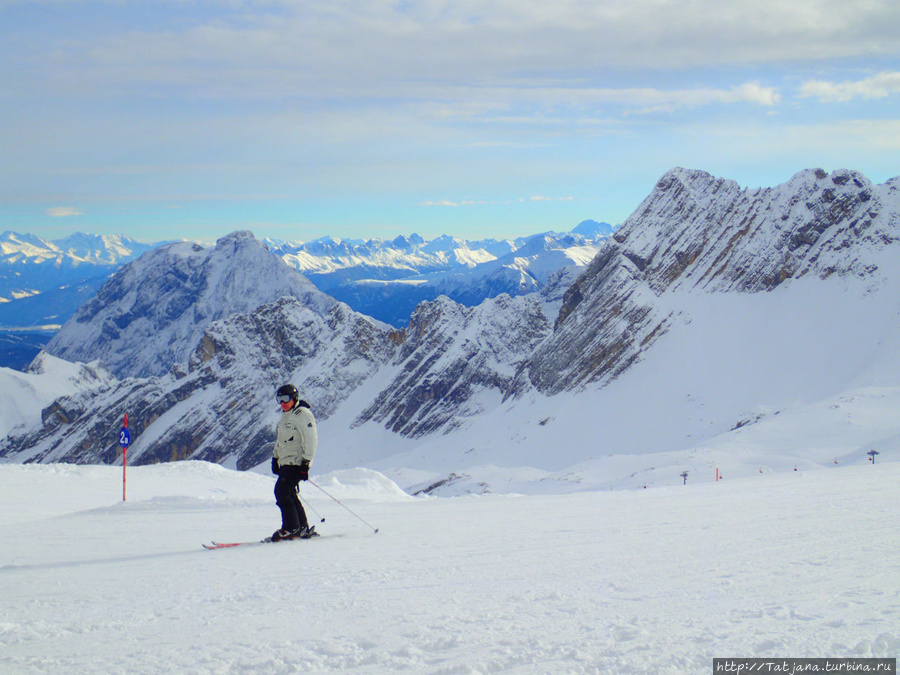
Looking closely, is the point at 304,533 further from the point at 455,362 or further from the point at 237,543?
the point at 455,362

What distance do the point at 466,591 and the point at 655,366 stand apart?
8779 cm

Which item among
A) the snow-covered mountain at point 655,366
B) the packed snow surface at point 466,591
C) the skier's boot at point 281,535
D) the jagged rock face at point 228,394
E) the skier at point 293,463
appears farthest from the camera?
the jagged rock face at point 228,394

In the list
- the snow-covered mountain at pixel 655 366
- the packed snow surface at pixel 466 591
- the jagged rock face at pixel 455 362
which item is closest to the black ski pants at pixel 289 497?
the packed snow surface at pixel 466 591

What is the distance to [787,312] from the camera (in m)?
91.9

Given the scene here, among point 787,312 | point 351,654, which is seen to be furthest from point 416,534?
point 787,312

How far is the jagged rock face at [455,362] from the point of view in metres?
129

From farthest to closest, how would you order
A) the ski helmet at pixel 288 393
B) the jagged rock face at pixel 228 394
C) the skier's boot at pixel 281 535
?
the jagged rock face at pixel 228 394, the ski helmet at pixel 288 393, the skier's boot at pixel 281 535

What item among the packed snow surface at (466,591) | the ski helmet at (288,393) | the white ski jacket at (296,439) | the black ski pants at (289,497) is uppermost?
the ski helmet at (288,393)

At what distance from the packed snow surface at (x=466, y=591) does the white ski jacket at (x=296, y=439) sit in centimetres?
136

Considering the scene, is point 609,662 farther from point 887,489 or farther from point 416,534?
point 887,489

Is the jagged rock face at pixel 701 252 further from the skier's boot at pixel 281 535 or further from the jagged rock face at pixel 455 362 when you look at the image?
the skier's boot at pixel 281 535

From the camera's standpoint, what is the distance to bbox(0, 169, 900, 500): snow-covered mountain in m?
64.5

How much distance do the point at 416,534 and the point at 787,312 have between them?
90.3 m

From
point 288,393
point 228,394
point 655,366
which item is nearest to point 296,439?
point 288,393
